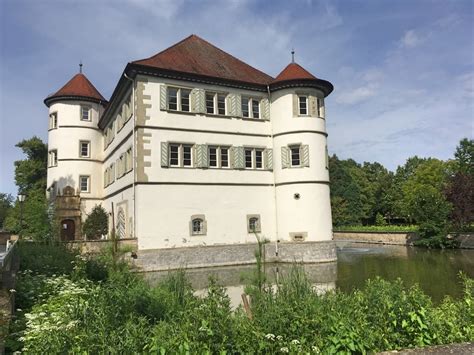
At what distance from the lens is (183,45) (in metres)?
25.0

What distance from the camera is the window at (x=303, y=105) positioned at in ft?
79.3

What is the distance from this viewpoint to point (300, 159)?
77.9ft

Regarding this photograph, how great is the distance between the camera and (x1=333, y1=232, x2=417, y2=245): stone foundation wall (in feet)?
117

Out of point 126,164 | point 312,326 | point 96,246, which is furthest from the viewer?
point 126,164

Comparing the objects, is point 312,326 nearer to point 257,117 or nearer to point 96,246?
point 96,246

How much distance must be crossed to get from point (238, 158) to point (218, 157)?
1249mm

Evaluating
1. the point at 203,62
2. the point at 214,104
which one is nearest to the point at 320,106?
the point at 214,104

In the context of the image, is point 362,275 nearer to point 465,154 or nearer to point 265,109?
point 265,109

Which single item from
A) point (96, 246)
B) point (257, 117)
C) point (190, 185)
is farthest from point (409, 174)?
point (96, 246)

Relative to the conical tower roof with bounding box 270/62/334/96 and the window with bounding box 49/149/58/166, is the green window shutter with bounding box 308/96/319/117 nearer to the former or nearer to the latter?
the conical tower roof with bounding box 270/62/334/96

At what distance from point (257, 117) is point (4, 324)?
2091 cm

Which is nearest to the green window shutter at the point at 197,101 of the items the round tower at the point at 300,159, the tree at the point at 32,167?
the round tower at the point at 300,159

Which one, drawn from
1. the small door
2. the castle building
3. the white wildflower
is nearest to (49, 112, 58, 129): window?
the castle building

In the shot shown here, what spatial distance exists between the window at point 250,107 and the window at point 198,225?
6.83 metres
